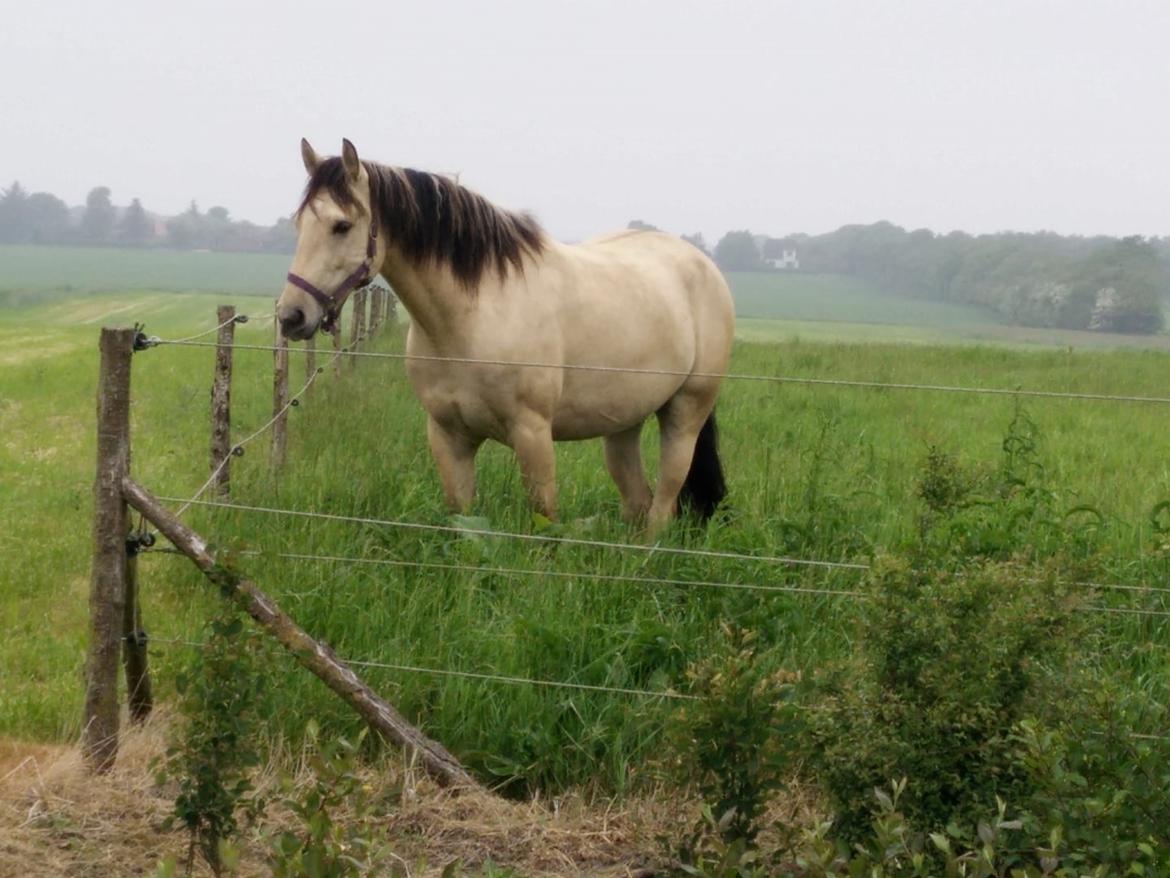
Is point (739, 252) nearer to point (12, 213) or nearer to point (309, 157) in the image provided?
point (309, 157)

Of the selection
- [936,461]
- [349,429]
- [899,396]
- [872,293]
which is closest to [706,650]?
[936,461]

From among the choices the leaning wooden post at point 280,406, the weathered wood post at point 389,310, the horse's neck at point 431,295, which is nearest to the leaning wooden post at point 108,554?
the horse's neck at point 431,295

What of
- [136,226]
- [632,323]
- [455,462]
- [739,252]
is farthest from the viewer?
[136,226]

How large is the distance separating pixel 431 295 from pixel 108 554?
6.60ft

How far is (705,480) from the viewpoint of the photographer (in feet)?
22.2

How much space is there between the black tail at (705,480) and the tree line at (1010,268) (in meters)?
26.7

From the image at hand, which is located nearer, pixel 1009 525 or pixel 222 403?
pixel 1009 525

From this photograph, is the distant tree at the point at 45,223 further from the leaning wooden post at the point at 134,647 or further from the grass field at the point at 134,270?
the leaning wooden post at the point at 134,647

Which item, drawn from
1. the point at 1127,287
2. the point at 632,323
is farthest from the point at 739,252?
the point at 632,323

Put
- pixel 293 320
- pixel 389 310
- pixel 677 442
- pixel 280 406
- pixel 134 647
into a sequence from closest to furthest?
pixel 134 647, pixel 293 320, pixel 677 442, pixel 280 406, pixel 389 310

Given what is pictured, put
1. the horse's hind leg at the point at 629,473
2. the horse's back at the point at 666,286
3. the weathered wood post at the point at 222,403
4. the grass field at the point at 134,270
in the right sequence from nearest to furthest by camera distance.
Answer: the horse's back at the point at 666,286 < the weathered wood post at the point at 222,403 < the horse's hind leg at the point at 629,473 < the grass field at the point at 134,270

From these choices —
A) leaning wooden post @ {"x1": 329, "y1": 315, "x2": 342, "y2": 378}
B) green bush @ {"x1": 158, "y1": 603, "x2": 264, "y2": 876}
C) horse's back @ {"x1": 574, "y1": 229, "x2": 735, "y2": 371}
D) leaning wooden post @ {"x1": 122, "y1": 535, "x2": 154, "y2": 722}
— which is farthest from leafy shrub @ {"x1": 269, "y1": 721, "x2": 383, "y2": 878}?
horse's back @ {"x1": 574, "y1": 229, "x2": 735, "y2": 371}

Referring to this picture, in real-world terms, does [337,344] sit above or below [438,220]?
below

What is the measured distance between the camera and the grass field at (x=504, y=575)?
4.02 metres
